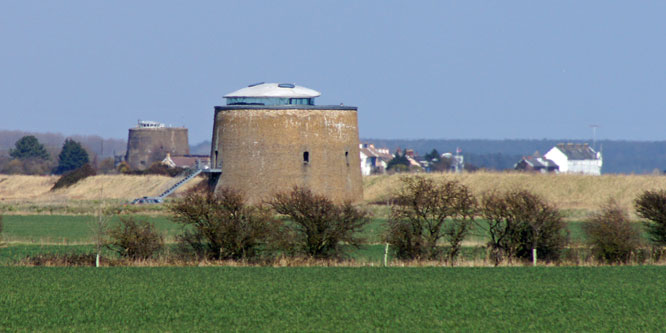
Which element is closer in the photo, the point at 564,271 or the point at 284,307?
the point at 284,307

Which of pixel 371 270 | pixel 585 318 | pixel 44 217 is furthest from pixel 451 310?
pixel 44 217

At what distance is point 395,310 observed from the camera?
1781 centimetres

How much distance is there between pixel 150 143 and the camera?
4803 inches

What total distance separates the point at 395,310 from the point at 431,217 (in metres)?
11.2

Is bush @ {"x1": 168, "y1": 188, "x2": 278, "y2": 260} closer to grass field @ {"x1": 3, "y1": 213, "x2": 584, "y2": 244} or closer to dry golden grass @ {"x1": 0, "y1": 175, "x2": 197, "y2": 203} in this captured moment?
grass field @ {"x1": 3, "y1": 213, "x2": 584, "y2": 244}

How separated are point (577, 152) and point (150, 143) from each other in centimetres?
5003

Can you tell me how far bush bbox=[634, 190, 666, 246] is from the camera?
97.2 ft

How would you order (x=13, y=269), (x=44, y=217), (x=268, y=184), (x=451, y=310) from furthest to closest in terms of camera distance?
(x=268, y=184), (x=44, y=217), (x=13, y=269), (x=451, y=310)

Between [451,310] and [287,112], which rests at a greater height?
[287,112]

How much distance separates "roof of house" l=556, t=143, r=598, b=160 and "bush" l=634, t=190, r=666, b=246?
9341 cm

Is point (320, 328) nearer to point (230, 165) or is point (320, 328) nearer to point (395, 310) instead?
point (395, 310)

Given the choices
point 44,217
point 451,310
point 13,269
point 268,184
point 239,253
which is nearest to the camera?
point 451,310

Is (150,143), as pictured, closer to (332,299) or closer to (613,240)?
(613,240)

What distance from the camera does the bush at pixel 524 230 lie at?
1106 inches
